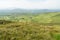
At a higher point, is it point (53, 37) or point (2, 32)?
point (2, 32)

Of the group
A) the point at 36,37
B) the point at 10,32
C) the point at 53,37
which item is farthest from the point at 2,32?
the point at 53,37

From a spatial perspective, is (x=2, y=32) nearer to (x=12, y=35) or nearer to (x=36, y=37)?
(x=12, y=35)

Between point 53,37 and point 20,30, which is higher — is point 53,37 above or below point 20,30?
below

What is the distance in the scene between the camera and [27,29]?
12.6 meters

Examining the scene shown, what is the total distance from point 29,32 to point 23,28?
2.42ft

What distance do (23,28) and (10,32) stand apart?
50.0 inches

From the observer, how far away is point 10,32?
39.3 ft

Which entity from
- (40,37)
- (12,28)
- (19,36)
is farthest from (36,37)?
Answer: (12,28)

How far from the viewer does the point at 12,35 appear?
11.8 meters

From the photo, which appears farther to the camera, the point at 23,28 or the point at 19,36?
the point at 23,28

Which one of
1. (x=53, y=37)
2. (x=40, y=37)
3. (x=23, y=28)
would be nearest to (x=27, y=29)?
(x=23, y=28)

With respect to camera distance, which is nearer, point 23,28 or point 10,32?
point 10,32

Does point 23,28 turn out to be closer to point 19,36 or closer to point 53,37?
point 19,36

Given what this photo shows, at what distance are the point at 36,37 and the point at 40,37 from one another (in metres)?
0.32
